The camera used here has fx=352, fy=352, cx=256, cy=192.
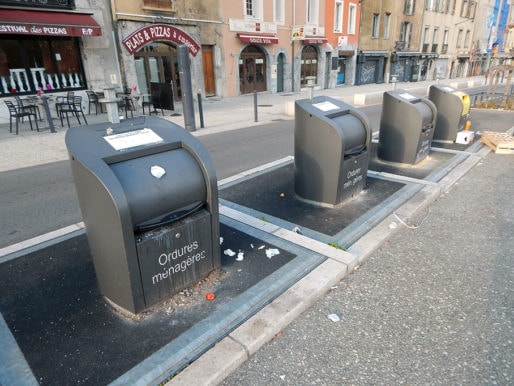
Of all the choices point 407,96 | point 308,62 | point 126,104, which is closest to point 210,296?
point 407,96

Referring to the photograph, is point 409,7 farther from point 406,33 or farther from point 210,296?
point 210,296

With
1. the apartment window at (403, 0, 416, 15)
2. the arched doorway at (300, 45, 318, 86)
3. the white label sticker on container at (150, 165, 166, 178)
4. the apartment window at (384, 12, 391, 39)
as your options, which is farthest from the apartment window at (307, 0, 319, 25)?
the white label sticker on container at (150, 165, 166, 178)

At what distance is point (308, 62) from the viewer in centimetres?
2647

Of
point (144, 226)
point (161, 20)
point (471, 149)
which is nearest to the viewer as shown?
point (144, 226)

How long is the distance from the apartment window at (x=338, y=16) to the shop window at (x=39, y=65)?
2007 centimetres

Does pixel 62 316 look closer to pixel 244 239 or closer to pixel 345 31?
pixel 244 239

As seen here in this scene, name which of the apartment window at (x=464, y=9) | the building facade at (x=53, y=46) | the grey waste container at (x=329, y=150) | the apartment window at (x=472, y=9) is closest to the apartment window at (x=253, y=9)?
the building facade at (x=53, y=46)

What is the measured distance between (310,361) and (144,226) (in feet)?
4.96

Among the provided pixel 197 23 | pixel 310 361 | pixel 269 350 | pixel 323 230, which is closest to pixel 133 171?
pixel 269 350

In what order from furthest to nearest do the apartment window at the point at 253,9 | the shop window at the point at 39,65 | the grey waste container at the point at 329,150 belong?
the apartment window at the point at 253,9 < the shop window at the point at 39,65 < the grey waste container at the point at 329,150

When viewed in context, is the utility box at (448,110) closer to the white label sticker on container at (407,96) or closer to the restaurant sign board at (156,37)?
the white label sticker on container at (407,96)

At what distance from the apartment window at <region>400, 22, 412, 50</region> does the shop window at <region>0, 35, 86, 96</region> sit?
30619mm

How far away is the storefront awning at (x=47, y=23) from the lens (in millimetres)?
11828

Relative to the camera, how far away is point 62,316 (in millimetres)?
2775
